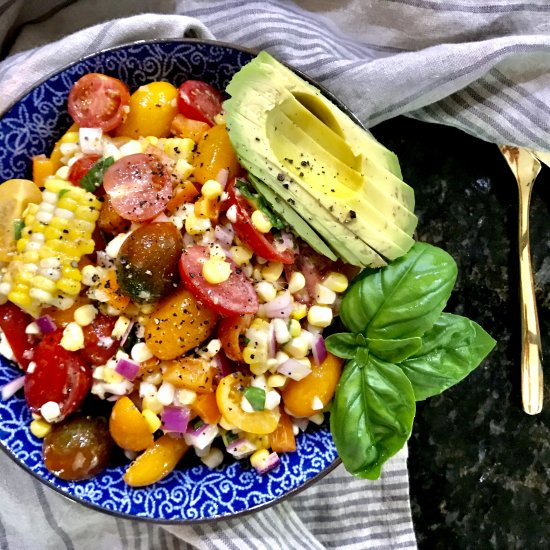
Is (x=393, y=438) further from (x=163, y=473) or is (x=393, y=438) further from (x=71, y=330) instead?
(x=71, y=330)

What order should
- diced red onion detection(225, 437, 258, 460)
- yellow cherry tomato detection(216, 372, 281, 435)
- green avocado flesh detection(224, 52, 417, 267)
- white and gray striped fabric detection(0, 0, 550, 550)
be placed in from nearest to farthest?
green avocado flesh detection(224, 52, 417, 267)
yellow cherry tomato detection(216, 372, 281, 435)
diced red onion detection(225, 437, 258, 460)
white and gray striped fabric detection(0, 0, 550, 550)

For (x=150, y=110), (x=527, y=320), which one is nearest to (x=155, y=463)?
(x=150, y=110)

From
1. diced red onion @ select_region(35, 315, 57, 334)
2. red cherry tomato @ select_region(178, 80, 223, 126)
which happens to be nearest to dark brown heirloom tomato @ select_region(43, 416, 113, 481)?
diced red onion @ select_region(35, 315, 57, 334)

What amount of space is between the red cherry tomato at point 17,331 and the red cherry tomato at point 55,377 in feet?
0.18

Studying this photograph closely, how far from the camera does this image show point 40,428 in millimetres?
1855

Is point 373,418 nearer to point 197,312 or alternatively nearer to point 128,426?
point 197,312

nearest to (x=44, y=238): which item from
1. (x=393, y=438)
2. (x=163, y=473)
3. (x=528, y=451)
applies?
(x=163, y=473)

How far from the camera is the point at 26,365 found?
1.89 metres

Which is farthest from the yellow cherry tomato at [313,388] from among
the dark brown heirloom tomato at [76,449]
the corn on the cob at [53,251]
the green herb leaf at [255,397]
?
the corn on the cob at [53,251]

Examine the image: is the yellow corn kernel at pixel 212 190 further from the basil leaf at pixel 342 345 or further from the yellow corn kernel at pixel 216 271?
the basil leaf at pixel 342 345

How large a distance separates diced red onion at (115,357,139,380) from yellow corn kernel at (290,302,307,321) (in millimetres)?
462

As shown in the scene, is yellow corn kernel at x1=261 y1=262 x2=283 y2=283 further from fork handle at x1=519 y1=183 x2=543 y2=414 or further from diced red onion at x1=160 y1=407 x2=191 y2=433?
fork handle at x1=519 y1=183 x2=543 y2=414

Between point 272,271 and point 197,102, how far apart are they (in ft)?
1.92

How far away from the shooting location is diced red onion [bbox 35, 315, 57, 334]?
1.83 m
